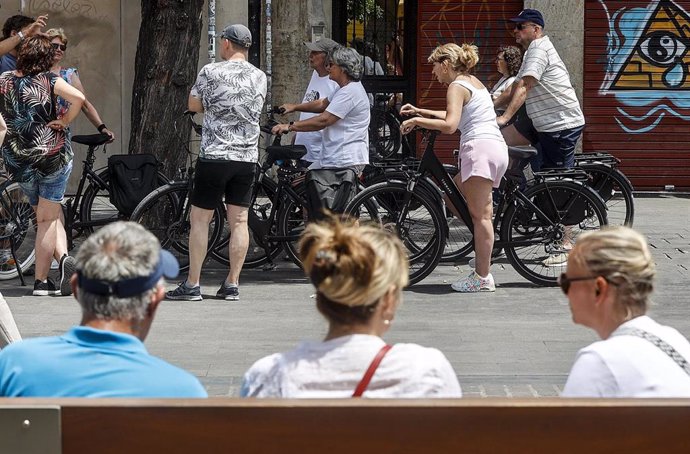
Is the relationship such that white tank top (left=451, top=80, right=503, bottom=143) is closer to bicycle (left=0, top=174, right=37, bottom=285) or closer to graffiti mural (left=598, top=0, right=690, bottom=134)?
bicycle (left=0, top=174, right=37, bottom=285)

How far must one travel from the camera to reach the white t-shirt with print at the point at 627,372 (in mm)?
3484

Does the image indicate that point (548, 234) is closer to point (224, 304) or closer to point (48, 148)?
point (224, 304)

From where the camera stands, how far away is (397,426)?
307 centimetres

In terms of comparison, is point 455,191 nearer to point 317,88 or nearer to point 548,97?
point 548,97

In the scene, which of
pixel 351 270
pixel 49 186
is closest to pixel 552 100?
pixel 49 186

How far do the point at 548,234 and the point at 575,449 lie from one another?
661 cm

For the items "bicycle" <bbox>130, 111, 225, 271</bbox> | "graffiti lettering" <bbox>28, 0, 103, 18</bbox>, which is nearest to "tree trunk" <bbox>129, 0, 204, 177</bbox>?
"bicycle" <bbox>130, 111, 225, 271</bbox>

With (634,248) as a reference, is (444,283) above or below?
below

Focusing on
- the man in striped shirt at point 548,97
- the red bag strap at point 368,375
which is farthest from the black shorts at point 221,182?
the red bag strap at point 368,375

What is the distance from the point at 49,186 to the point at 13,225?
2.64 ft

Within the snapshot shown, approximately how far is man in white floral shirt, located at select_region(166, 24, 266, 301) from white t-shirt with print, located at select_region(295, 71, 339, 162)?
1659 millimetres

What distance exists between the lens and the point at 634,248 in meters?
3.70

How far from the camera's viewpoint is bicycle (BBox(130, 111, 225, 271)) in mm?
9602

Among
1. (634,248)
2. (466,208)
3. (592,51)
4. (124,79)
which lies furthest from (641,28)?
(634,248)
